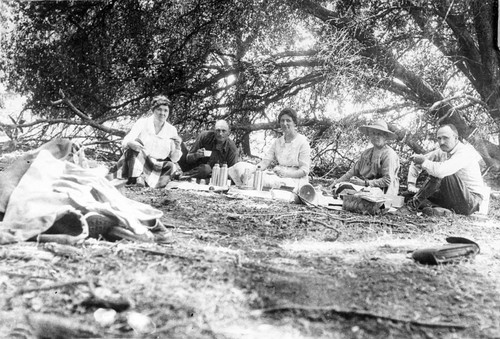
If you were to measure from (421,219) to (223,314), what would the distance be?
8.14 feet

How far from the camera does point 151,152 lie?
4.62 metres

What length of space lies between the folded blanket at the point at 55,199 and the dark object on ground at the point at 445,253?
125cm

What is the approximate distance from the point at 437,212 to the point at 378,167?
83cm

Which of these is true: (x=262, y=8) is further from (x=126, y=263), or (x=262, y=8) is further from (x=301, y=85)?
(x=126, y=263)

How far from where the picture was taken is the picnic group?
3748 mm

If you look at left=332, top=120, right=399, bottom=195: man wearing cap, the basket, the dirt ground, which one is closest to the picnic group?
left=332, top=120, right=399, bottom=195: man wearing cap

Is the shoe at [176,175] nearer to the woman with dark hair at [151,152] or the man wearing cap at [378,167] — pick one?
the woman with dark hair at [151,152]

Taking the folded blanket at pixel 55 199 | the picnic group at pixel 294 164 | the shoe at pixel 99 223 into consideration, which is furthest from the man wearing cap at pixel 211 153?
the shoe at pixel 99 223

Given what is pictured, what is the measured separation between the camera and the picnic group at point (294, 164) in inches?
148

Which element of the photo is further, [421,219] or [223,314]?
[421,219]

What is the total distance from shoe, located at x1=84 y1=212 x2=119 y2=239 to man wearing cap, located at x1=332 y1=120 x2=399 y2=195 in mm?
2759

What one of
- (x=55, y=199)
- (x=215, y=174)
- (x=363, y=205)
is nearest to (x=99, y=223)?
(x=55, y=199)

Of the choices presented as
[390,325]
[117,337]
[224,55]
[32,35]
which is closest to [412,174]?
[224,55]

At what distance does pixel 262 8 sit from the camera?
19.7ft
